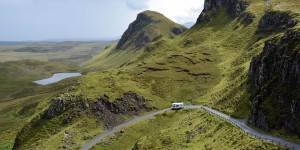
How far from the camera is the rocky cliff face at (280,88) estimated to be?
6075 cm

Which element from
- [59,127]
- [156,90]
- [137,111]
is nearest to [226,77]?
[156,90]

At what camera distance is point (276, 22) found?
5650 inches

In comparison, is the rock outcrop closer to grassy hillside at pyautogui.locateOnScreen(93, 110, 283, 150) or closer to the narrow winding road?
the narrow winding road

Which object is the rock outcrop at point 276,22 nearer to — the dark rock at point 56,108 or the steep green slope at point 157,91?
the steep green slope at point 157,91

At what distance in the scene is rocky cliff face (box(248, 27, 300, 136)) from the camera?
6075cm

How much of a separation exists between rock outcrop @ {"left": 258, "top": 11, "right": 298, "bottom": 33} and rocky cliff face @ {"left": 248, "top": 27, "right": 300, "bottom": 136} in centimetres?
5388

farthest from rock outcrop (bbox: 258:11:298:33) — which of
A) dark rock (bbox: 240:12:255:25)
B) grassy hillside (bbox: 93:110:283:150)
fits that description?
grassy hillside (bbox: 93:110:283:150)

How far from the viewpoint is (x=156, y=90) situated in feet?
416

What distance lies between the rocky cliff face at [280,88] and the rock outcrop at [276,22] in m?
53.9

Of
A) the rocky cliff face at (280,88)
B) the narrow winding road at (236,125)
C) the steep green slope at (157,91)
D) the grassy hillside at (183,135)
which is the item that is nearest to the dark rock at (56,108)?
the steep green slope at (157,91)

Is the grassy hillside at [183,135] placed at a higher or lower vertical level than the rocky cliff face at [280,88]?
lower

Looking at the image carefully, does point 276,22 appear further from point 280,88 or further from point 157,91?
point 280,88

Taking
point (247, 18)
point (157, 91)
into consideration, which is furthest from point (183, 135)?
point (247, 18)

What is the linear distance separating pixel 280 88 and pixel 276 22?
279 feet
